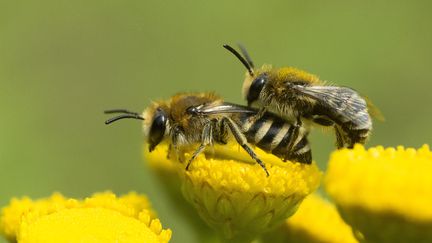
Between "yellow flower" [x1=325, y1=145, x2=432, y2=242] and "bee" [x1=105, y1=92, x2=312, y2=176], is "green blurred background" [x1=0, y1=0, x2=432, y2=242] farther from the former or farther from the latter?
"yellow flower" [x1=325, y1=145, x2=432, y2=242]

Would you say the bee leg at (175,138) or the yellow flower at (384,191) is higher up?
the bee leg at (175,138)

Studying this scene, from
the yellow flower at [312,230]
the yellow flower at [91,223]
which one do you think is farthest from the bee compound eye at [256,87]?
the yellow flower at [91,223]

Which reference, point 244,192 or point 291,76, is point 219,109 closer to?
point 291,76

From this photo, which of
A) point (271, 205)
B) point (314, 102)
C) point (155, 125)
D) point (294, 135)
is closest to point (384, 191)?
point (271, 205)

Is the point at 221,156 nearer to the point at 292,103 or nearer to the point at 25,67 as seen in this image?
the point at 292,103

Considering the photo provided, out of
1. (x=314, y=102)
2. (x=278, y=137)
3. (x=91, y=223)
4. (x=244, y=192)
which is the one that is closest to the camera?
(x=91, y=223)

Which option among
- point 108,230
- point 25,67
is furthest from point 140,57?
point 108,230

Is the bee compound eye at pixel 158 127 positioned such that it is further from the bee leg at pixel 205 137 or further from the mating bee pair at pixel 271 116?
the bee leg at pixel 205 137
